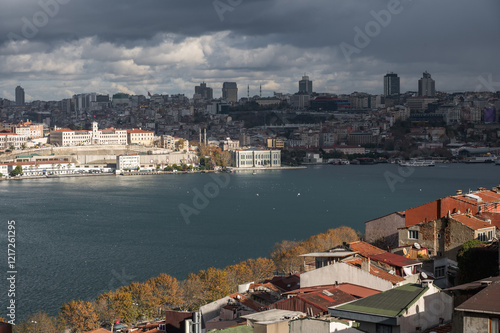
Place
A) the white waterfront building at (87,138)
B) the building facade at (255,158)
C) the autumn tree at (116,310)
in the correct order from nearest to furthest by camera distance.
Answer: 1. the autumn tree at (116,310)
2. the building facade at (255,158)
3. the white waterfront building at (87,138)

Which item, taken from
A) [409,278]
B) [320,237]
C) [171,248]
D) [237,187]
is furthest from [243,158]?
[409,278]

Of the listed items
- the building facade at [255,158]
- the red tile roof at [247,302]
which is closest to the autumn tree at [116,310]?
the red tile roof at [247,302]

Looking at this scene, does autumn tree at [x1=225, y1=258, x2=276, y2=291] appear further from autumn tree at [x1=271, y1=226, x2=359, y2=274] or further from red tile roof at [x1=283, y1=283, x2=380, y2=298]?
red tile roof at [x1=283, y1=283, x2=380, y2=298]

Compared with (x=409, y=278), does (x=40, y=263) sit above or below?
below

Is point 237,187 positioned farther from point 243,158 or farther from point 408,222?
point 408,222

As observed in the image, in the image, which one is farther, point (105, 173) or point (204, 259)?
point (105, 173)

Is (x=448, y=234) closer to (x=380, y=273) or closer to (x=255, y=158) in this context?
(x=380, y=273)

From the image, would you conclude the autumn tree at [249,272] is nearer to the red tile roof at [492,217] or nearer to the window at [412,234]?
the window at [412,234]

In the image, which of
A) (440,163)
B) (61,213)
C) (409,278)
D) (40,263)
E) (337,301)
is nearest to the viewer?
(337,301)
